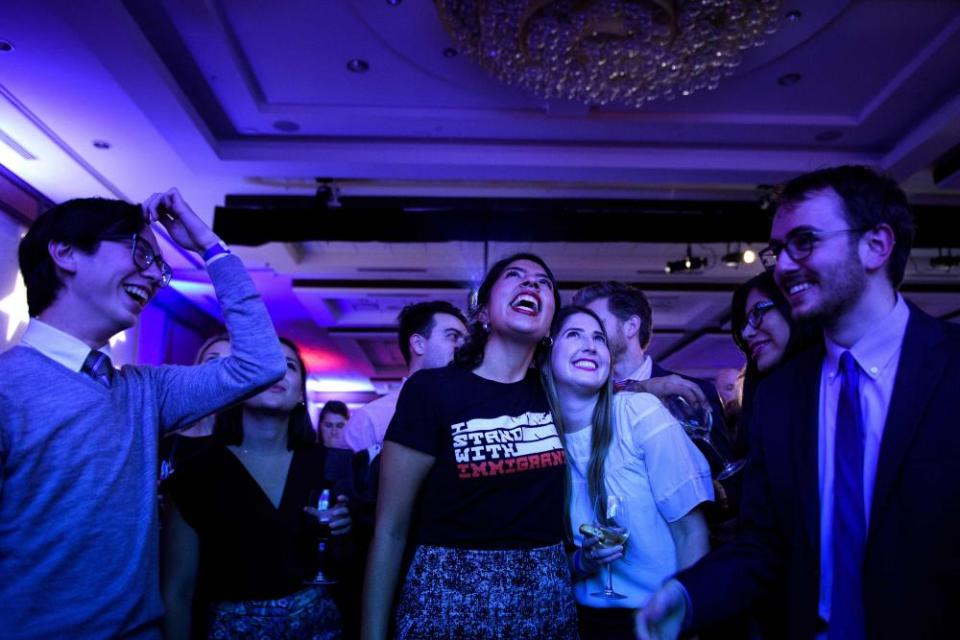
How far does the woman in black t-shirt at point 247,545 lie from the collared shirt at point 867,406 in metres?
1.31

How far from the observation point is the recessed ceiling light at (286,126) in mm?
4914

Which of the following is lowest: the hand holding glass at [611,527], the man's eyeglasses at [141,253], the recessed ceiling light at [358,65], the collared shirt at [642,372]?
the hand holding glass at [611,527]

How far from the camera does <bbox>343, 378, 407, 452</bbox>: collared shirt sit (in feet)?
9.95

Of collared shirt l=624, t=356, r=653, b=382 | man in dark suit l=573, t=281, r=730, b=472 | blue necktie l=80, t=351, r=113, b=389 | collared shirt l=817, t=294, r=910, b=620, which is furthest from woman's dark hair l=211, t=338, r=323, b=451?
collared shirt l=817, t=294, r=910, b=620

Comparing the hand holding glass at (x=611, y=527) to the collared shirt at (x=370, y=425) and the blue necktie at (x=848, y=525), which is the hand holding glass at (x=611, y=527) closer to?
the blue necktie at (x=848, y=525)

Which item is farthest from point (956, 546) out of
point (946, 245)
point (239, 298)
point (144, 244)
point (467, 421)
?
point (946, 245)

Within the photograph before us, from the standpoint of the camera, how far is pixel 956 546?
1208mm

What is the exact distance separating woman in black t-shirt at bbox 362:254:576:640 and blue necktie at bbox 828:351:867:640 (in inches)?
25.8

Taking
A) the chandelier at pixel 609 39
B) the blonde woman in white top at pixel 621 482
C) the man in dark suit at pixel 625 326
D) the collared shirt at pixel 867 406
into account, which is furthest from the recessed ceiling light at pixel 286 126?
the collared shirt at pixel 867 406

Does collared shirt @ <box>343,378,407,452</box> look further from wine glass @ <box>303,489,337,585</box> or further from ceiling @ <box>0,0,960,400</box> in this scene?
ceiling @ <box>0,0,960,400</box>

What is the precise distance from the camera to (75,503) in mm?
1365

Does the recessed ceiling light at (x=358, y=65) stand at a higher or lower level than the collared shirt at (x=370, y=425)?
higher

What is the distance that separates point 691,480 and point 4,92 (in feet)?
16.7

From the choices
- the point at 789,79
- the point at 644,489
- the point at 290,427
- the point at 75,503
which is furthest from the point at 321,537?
the point at 789,79
